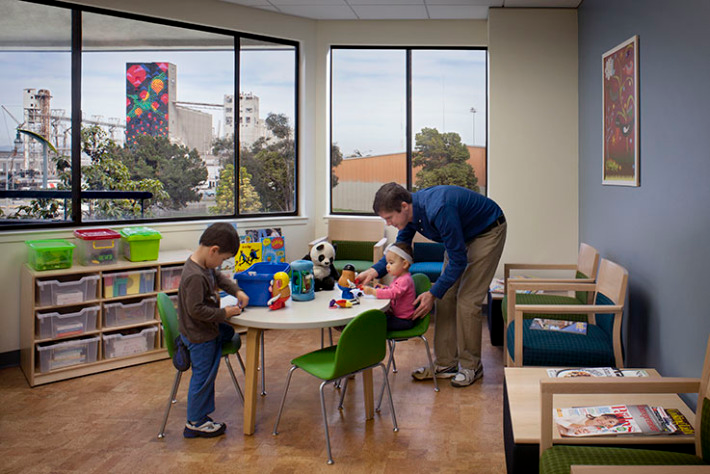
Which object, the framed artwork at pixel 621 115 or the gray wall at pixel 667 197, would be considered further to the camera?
the framed artwork at pixel 621 115

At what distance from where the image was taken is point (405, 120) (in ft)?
21.8

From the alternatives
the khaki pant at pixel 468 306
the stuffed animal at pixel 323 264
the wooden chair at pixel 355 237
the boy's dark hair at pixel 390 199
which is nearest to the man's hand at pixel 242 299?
the stuffed animal at pixel 323 264

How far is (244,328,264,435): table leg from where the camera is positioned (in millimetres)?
3404

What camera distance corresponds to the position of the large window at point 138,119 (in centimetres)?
483

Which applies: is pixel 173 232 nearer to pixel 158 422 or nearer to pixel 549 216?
pixel 158 422

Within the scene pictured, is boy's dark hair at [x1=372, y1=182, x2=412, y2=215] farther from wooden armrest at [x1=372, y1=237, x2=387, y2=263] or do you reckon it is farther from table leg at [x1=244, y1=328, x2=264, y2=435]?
wooden armrest at [x1=372, y1=237, x2=387, y2=263]

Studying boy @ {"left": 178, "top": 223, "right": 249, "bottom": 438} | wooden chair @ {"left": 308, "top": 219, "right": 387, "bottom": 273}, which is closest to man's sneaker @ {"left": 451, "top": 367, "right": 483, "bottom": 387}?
boy @ {"left": 178, "top": 223, "right": 249, "bottom": 438}

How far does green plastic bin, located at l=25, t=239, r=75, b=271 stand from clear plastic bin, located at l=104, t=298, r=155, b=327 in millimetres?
442

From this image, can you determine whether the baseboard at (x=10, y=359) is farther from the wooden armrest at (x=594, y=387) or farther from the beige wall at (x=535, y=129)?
the beige wall at (x=535, y=129)

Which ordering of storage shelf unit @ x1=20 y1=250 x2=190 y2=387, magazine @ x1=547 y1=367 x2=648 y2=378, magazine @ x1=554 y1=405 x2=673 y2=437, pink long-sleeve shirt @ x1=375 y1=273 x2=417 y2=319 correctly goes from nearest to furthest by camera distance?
magazine @ x1=554 y1=405 x2=673 y2=437, magazine @ x1=547 y1=367 x2=648 y2=378, pink long-sleeve shirt @ x1=375 y1=273 x2=417 y2=319, storage shelf unit @ x1=20 y1=250 x2=190 y2=387

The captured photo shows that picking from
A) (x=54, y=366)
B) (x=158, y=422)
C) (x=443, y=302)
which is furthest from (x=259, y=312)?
(x=54, y=366)

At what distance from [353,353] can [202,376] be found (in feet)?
2.85

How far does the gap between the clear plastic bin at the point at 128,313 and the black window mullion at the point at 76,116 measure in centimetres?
87

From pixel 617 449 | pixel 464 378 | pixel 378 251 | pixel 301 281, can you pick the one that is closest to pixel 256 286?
pixel 301 281
